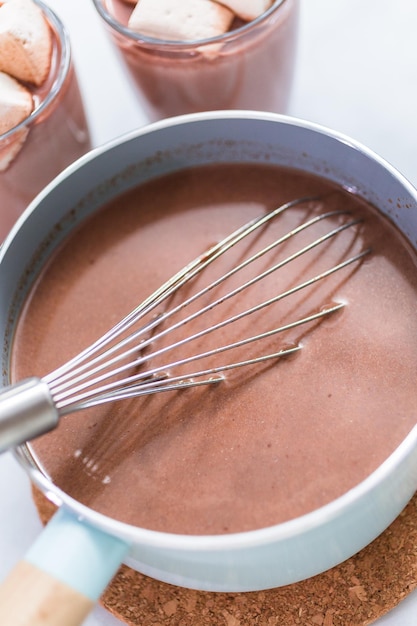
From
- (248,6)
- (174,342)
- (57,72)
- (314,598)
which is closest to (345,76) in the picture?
(248,6)

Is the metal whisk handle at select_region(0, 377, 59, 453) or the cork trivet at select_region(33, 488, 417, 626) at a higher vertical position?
the metal whisk handle at select_region(0, 377, 59, 453)

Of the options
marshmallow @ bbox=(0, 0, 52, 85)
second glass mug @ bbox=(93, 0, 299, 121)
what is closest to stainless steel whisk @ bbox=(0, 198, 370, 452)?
second glass mug @ bbox=(93, 0, 299, 121)

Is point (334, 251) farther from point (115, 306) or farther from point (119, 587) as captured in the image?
point (119, 587)

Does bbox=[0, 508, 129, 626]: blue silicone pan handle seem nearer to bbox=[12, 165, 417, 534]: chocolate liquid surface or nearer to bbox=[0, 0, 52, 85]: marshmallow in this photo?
bbox=[12, 165, 417, 534]: chocolate liquid surface

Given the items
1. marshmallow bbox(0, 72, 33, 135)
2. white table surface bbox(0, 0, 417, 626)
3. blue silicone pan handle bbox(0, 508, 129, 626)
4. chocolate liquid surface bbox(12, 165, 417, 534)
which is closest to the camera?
blue silicone pan handle bbox(0, 508, 129, 626)

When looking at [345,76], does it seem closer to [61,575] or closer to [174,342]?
[174,342]

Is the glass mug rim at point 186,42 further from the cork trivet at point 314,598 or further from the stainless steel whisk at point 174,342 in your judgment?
the cork trivet at point 314,598

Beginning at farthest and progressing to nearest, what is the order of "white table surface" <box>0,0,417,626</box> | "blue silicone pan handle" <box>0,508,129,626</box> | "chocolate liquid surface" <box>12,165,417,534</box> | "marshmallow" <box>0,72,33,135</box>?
"white table surface" <box>0,0,417,626</box>
"marshmallow" <box>0,72,33,135</box>
"chocolate liquid surface" <box>12,165,417,534</box>
"blue silicone pan handle" <box>0,508,129,626</box>

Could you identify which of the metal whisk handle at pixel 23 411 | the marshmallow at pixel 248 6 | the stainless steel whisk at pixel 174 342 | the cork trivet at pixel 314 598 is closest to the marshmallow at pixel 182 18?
the marshmallow at pixel 248 6
